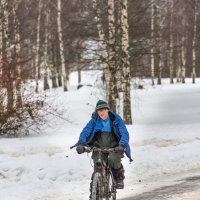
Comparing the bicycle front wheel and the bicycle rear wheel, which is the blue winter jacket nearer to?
the bicycle rear wheel

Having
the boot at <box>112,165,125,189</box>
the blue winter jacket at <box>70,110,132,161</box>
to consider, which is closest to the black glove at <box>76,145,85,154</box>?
the blue winter jacket at <box>70,110,132,161</box>

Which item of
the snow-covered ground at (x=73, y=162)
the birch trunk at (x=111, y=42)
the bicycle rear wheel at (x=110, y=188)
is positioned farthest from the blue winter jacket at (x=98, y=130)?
the birch trunk at (x=111, y=42)

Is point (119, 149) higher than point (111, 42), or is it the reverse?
point (111, 42)

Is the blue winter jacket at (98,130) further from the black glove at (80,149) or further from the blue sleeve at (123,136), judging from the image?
the black glove at (80,149)

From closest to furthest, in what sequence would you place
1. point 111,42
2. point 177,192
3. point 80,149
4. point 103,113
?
point 80,149, point 103,113, point 177,192, point 111,42

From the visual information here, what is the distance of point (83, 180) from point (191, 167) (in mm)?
3172

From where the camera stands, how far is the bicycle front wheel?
7.23 meters

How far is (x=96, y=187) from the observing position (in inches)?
286

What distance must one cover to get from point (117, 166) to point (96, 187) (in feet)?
1.96

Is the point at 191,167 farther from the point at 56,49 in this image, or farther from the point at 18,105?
the point at 56,49

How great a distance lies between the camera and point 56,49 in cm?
4197

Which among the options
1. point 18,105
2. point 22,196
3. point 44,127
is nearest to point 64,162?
point 22,196

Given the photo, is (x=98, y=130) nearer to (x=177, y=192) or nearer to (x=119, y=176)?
(x=119, y=176)

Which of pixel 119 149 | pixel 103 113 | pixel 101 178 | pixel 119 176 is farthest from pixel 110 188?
pixel 103 113
